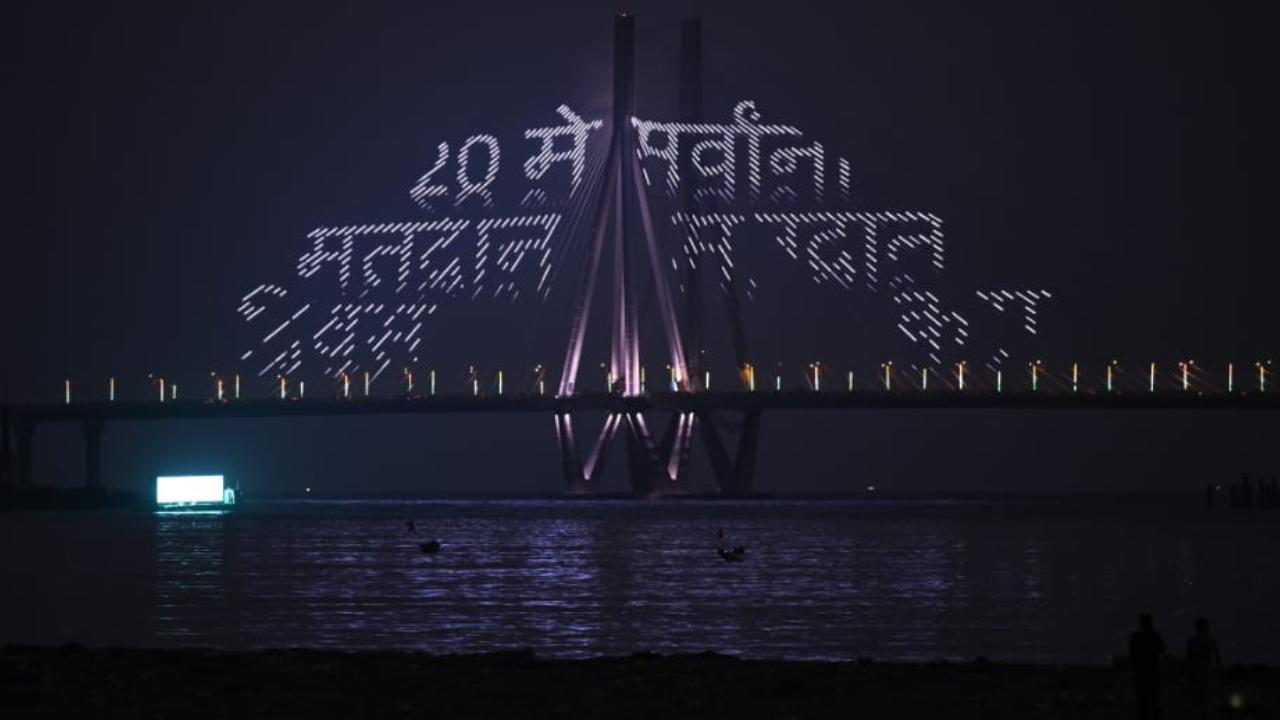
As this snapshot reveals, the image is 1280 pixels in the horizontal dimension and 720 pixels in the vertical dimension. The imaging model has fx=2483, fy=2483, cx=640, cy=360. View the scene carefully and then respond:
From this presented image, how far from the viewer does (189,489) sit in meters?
122

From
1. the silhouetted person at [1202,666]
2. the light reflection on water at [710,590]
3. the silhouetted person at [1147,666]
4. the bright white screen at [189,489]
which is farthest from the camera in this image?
the bright white screen at [189,489]

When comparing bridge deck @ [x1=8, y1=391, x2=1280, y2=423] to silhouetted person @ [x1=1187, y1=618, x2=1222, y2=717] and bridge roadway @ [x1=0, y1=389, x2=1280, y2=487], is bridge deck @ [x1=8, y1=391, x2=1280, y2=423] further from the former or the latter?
silhouetted person @ [x1=1187, y1=618, x2=1222, y2=717]

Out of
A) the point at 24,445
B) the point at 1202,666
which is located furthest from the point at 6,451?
the point at 1202,666

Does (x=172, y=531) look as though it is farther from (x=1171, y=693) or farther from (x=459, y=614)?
(x=1171, y=693)

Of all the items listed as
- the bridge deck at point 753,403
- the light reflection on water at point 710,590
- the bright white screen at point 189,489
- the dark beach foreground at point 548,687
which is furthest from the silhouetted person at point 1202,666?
the bright white screen at point 189,489

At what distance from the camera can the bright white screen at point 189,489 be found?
120m

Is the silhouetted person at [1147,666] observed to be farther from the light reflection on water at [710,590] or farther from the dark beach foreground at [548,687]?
the light reflection on water at [710,590]

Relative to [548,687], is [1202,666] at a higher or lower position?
higher

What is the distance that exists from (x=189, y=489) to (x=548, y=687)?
101 meters

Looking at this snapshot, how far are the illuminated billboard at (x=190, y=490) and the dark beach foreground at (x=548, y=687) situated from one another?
311 feet

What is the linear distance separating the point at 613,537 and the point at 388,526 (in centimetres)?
2041

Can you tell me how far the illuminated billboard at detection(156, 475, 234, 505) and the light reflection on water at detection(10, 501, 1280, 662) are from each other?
3525 centimetres

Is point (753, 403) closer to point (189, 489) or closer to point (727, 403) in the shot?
point (727, 403)

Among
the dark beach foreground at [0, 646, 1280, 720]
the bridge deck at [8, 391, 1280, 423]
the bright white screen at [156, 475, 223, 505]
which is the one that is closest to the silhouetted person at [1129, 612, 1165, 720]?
the dark beach foreground at [0, 646, 1280, 720]
